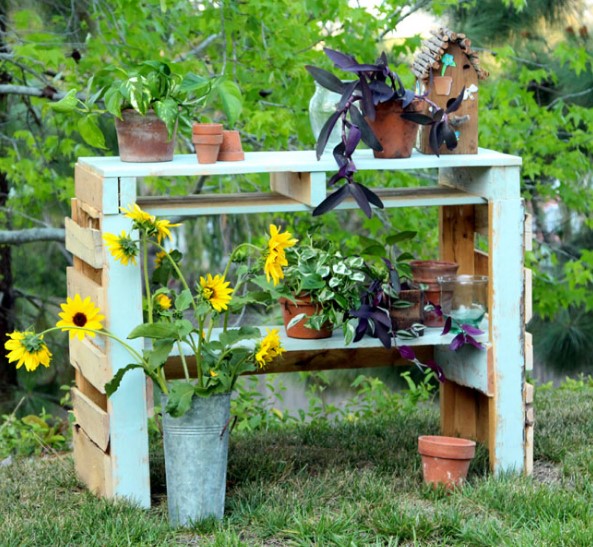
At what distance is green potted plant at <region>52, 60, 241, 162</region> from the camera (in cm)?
335

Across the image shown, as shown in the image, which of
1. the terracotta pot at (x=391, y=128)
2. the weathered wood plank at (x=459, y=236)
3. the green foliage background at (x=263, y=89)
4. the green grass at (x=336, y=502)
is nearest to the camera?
the green grass at (x=336, y=502)

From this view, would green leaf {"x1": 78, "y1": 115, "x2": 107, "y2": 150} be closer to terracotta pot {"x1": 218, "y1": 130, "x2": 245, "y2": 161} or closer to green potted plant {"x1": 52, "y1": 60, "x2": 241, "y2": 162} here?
green potted plant {"x1": 52, "y1": 60, "x2": 241, "y2": 162}

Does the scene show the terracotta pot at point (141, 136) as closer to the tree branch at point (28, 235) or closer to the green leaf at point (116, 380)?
the green leaf at point (116, 380)

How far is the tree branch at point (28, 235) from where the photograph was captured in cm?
603

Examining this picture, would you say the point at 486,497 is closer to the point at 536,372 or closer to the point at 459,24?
the point at 459,24

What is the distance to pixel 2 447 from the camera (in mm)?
4773

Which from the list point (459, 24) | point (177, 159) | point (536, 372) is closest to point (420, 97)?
point (177, 159)

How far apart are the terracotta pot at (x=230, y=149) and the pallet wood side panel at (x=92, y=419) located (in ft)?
3.12

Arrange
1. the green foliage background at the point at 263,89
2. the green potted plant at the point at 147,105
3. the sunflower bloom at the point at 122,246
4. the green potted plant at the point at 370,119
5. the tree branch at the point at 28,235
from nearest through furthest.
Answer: the sunflower bloom at the point at 122,246, the green potted plant at the point at 147,105, the green potted plant at the point at 370,119, the green foliage background at the point at 263,89, the tree branch at the point at 28,235

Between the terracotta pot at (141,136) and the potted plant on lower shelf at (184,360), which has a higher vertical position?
the terracotta pot at (141,136)

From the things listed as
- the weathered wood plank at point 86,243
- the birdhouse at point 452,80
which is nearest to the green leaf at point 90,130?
the weathered wood plank at point 86,243

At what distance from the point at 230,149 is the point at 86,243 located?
585mm

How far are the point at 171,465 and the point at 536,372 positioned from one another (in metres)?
7.24

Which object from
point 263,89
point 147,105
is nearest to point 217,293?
point 147,105
